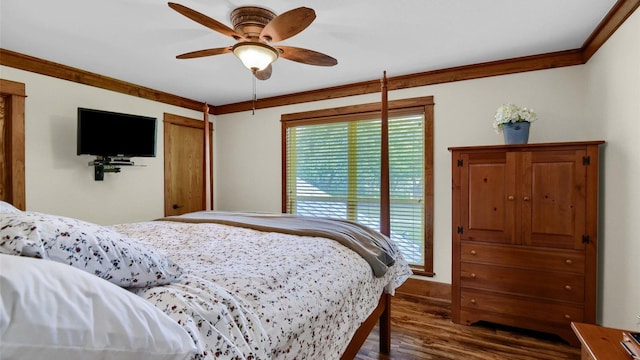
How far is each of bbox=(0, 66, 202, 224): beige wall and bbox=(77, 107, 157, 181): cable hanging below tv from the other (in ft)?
0.57

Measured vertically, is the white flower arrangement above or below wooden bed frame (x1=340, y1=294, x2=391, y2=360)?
above

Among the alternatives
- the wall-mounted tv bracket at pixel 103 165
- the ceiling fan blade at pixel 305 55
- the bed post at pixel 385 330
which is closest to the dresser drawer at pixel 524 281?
the bed post at pixel 385 330

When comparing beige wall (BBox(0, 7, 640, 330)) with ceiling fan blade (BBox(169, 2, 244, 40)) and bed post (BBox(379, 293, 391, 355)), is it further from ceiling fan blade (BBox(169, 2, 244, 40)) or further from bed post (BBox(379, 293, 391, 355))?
ceiling fan blade (BBox(169, 2, 244, 40))

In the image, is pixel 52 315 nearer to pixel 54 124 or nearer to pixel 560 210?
pixel 560 210

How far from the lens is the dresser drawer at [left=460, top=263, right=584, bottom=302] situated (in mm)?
2238

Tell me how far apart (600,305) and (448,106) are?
6.77 feet

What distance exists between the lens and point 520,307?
7.81ft

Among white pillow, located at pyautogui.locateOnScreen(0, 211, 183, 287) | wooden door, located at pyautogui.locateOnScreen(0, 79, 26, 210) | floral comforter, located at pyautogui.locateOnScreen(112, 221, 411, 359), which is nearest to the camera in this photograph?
white pillow, located at pyautogui.locateOnScreen(0, 211, 183, 287)

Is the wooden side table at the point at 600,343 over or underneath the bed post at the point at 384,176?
underneath

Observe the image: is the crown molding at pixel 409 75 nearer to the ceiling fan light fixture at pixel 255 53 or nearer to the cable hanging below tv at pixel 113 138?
the cable hanging below tv at pixel 113 138

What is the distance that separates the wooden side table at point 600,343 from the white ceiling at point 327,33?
1.88m

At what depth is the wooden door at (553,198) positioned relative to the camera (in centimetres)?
222

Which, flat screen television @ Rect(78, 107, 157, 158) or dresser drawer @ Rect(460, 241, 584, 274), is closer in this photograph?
dresser drawer @ Rect(460, 241, 584, 274)

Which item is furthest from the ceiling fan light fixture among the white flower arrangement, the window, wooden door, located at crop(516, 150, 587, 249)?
wooden door, located at crop(516, 150, 587, 249)
